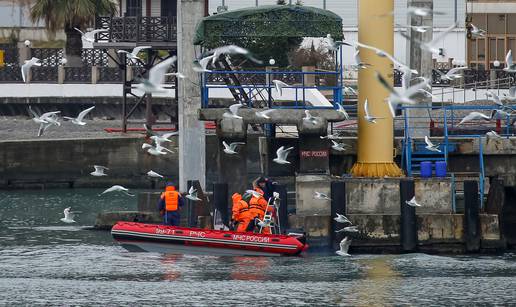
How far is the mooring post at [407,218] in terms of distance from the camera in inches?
1420

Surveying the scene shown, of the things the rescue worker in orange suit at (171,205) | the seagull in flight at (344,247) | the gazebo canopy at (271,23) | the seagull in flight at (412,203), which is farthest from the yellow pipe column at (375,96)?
the rescue worker in orange suit at (171,205)

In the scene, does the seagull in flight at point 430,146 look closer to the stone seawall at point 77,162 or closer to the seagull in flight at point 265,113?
the seagull in flight at point 265,113

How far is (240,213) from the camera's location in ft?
118

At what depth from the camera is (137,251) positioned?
3691cm

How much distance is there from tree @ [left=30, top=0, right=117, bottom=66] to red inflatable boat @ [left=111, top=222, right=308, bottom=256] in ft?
111

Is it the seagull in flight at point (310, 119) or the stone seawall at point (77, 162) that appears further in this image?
the stone seawall at point (77, 162)

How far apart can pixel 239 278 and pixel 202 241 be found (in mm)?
2519

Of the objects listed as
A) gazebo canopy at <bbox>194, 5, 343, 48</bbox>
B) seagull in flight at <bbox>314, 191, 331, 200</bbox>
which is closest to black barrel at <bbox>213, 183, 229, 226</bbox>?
seagull in flight at <bbox>314, 191, 331, 200</bbox>

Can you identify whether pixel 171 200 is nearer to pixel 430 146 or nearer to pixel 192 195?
pixel 192 195

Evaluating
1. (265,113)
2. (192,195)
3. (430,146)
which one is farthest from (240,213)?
(430,146)

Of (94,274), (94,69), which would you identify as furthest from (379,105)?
(94,69)

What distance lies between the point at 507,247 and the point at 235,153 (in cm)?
687

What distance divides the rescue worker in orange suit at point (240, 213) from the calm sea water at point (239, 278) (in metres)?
0.76

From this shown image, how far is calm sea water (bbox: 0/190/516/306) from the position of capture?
31.4 m
